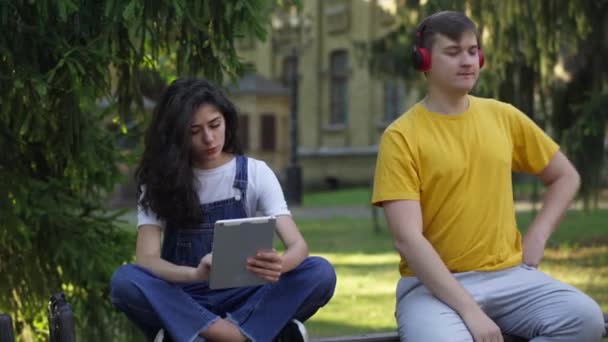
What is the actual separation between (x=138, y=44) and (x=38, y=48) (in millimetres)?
533

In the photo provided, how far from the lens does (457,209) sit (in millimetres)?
4652

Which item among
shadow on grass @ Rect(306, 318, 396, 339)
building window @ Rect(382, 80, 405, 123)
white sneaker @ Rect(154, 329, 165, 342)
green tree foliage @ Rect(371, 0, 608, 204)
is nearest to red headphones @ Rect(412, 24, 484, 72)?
white sneaker @ Rect(154, 329, 165, 342)

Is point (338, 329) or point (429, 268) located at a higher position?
point (429, 268)

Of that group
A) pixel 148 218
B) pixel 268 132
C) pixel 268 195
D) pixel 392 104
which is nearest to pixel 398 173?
pixel 268 195

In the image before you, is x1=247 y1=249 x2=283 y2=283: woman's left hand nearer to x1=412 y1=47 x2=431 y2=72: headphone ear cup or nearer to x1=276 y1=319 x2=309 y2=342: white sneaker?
x1=276 y1=319 x2=309 y2=342: white sneaker

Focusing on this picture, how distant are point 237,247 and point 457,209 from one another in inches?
32.0

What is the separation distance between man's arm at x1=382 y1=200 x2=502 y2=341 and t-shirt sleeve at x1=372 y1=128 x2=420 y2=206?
32 millimetres

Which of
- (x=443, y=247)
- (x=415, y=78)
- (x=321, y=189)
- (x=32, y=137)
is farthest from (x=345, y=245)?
(x=321, y=189)

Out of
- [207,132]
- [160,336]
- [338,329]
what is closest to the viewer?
[160,336]

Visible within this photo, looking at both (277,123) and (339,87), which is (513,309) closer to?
(339,87)

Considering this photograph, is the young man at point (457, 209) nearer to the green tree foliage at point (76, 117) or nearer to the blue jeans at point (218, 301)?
the blue jeans at point (218, 301)

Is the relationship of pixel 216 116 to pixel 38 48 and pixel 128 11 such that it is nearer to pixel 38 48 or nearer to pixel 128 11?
pixel 128 11

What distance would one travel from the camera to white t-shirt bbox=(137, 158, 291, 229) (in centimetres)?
480

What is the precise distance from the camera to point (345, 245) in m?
19.5
